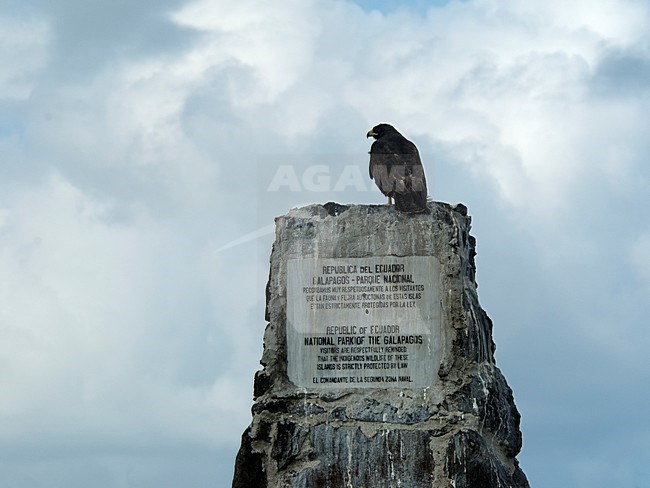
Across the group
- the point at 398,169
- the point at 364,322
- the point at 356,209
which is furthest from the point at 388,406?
the point at 398,169

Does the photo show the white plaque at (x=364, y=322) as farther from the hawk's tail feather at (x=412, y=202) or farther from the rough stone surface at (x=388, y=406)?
→ the hawk's tail feather at (x=412, y=202)

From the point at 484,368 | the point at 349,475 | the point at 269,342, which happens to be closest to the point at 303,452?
the point at 349,475

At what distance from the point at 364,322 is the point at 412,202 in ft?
3.46

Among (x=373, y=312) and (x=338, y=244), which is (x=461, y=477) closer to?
(x=373, y=312)

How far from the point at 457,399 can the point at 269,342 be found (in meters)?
1.57

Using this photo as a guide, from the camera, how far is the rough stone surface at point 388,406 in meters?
7.81

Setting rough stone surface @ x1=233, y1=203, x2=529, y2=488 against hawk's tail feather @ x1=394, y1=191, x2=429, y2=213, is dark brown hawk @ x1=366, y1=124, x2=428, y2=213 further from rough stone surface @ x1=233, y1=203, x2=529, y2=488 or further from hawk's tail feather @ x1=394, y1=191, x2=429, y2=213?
rough stone surface @ x1=233, y1=203, x2=529, y2=488

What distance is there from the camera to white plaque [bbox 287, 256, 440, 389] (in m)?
8.15

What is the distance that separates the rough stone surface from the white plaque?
8 cm

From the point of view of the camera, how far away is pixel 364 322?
8.27 meters

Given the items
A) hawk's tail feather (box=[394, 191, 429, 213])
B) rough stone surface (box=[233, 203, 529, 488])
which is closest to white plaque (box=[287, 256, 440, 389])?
rough stone surface (box=[233, 203, 529, 488])

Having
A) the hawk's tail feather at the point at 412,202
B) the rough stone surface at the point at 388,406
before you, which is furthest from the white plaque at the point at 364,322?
the hawk's tail feather at the point at 412,202

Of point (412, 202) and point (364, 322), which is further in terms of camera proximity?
point (412, 202)

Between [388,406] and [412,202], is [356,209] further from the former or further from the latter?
[388,406]
